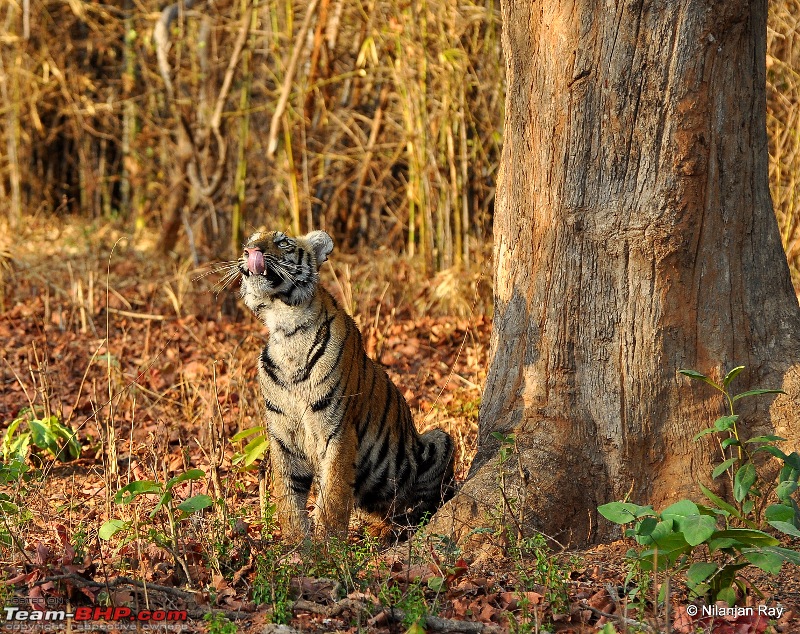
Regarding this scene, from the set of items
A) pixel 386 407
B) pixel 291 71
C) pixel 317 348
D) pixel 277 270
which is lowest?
pixel 386 407

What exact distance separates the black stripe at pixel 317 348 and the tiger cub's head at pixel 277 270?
7.0 inches

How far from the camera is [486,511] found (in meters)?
4.63

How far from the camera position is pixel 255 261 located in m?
4.96

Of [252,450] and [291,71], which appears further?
[291,71]

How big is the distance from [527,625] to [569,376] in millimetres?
1436

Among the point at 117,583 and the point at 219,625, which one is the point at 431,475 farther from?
the point at 219,625

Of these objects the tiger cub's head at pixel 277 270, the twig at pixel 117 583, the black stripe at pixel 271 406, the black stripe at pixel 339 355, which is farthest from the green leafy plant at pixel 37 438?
the twig at pixel 117 583

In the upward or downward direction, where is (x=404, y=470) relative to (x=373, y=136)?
downward

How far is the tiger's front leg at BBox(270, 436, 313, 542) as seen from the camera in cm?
516

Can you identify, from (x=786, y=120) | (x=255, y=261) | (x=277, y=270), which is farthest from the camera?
(x=786, y=120)

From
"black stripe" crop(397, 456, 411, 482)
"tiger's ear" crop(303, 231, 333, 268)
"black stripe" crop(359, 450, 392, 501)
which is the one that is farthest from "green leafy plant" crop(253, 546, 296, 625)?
"tiger's ear" crop(303, 231, 333, 268)

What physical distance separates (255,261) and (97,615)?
6.07ft

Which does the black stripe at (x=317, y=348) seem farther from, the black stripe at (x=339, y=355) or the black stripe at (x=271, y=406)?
the black stripe at (x=271, y=406)

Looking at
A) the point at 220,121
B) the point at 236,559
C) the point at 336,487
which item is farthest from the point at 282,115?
the point at 236,559
